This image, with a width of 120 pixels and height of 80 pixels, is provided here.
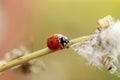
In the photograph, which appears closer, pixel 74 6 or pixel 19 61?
pixel 19 61

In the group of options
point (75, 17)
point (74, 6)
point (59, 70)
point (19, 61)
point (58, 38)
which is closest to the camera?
point (19, 61)

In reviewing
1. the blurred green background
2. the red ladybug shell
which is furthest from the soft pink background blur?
the red ladybug shell

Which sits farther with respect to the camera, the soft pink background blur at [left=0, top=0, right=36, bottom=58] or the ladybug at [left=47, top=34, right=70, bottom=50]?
the soft pink background blur at [left=0, top=0, right=36, bottom=58]

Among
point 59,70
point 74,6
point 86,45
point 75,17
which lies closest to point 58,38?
point 86,45

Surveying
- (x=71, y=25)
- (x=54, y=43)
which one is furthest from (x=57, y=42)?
(x=71, y=25)

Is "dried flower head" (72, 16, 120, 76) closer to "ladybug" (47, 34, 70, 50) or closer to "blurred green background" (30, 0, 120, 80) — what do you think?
"ladybug" (47, 34, 70, 50)

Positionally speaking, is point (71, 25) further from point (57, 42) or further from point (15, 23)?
point (57, 42)

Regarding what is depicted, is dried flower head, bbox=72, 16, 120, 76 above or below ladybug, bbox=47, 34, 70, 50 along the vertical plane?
below

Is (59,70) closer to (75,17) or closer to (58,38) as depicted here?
(75,17)

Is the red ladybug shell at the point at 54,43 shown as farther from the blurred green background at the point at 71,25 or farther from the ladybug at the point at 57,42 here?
the blurred green background at the point at 71,25
